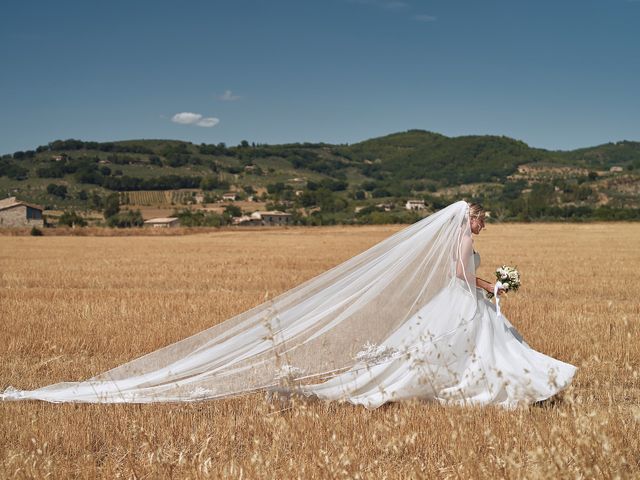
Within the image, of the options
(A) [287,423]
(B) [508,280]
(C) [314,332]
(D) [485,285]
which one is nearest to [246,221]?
(D) [485,285]

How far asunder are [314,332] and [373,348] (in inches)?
25.8

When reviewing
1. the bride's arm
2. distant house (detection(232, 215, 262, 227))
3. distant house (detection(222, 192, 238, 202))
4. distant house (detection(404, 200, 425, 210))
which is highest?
distant house (detection(222, 192, 238, 202))

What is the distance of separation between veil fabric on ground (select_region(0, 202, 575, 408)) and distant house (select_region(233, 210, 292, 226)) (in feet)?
342

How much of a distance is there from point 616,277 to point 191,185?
173 meters

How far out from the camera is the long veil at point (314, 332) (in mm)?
6820

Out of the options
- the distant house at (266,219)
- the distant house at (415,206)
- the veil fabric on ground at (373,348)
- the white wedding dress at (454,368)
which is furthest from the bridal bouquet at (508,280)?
the distant house at (415,206)

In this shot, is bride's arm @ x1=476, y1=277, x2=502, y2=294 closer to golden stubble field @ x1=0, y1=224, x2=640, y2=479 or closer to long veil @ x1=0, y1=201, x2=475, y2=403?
long veil @ x1=0, y1=201, x2=475, y2=403

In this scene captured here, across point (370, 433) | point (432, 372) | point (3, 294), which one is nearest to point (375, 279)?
point (432, 372)

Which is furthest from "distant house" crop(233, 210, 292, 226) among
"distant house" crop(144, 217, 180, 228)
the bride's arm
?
the bride's arm

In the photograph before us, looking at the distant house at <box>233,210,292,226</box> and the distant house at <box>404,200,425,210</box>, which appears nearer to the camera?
the distant house at <box>233,210,292,226</box>

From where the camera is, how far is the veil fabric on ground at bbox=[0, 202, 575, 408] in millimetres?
6656

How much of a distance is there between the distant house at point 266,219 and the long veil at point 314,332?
104 metres

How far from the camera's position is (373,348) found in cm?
718

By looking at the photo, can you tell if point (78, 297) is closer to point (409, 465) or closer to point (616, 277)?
point (409, 465)
